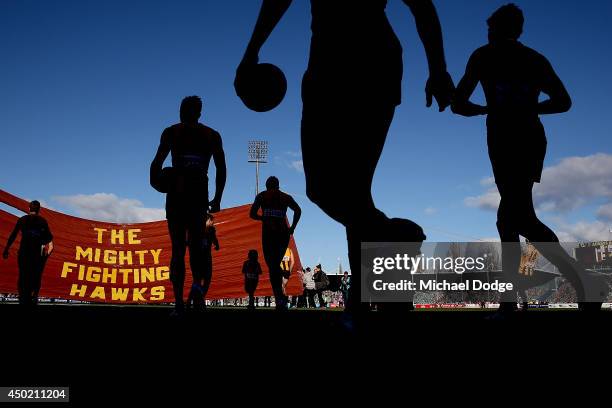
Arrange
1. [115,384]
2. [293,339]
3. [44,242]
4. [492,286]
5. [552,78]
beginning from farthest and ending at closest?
[492,286] < [44,242] < [552,78] < [293,339] < [115,384]

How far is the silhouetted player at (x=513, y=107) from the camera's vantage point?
4129 mm

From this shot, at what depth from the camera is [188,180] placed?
5.54 meters

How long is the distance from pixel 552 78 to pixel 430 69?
196 centimetres

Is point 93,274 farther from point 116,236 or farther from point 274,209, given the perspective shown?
point 274,209

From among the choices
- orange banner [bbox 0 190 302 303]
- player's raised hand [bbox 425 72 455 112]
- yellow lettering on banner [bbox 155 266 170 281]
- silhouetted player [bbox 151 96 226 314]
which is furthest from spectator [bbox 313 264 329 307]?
player's raised hand [bbox 425 72 455 112]

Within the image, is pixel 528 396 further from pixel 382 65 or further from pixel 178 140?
pixel 178 140

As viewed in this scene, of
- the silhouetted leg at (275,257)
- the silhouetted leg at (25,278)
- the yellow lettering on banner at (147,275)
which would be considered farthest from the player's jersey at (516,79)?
the yellow lettering on banner at (147,275)

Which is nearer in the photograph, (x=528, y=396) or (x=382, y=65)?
(x=528, y=396)

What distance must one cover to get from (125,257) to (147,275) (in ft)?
3.46

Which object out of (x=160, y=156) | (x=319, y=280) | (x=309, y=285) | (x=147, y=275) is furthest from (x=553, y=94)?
(x=309, y=285)

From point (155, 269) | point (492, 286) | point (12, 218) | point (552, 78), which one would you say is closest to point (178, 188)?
point (552, 78)

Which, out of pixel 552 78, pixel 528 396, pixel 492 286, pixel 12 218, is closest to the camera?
pixel 528 396

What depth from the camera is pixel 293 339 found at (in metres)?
2.55

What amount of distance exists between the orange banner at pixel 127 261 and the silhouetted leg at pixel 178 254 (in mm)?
14032
